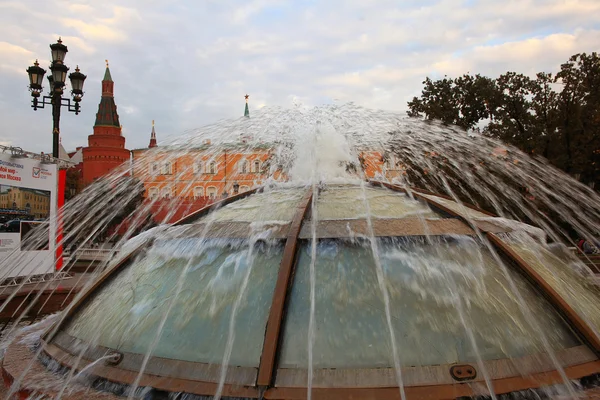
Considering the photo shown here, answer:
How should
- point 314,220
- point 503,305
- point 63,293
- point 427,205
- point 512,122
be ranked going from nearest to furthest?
point 503,305 → point 314,220 → point 427,205 → point 63,293 → point 512,122

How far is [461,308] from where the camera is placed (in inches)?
98.6

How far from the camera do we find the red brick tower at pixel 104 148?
61125 millimetres

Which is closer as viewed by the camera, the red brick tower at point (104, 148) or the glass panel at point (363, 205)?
the glass panel at point (363, 205)

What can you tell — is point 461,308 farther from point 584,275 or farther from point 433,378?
point 584,275

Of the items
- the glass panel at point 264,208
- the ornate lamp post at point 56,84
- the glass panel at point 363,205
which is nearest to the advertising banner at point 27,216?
the ornate lamp post at point 56,84

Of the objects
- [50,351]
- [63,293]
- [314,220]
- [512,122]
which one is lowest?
[63,293]

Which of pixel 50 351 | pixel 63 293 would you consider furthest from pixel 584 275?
pixel 63 293

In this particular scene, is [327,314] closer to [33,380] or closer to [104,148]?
[33,380]

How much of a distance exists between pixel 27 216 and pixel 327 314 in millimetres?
11692

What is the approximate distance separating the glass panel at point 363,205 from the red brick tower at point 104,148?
60537mm

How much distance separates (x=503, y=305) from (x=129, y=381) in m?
1.96

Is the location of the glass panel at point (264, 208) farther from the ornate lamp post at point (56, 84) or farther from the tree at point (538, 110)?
the tree at point (538, 110)

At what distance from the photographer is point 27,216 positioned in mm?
11914

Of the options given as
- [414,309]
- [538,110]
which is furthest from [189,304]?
[538,110]
